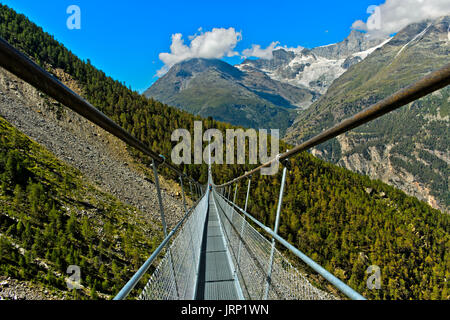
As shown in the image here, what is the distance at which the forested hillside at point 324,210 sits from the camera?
53.7m

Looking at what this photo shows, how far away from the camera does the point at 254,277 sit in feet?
9.46

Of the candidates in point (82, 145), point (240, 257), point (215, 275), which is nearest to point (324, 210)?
point (82, 145)

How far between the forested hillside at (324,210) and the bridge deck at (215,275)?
47.4m

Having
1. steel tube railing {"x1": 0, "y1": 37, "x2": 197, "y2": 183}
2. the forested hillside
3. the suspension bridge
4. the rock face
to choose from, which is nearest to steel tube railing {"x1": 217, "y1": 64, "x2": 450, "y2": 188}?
the suspension bridge

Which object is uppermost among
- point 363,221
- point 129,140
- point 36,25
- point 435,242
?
point 36,25

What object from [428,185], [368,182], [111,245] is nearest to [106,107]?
[111,245]

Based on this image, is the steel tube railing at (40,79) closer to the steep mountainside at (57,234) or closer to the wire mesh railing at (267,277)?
the wire mesh railing at (267,277)

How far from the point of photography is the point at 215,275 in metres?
4.34

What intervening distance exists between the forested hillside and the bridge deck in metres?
47.4

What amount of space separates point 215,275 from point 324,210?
63.0 m

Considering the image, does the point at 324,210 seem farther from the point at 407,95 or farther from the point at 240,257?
the point at 407,95

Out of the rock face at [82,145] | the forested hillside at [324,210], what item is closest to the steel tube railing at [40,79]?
the rock face at [82,145]
